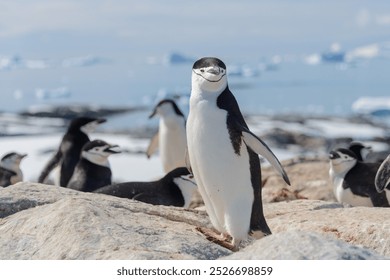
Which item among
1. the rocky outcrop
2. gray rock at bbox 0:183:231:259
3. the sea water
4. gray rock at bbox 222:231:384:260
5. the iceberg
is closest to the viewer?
gray rock at bbox 222:231:384:260

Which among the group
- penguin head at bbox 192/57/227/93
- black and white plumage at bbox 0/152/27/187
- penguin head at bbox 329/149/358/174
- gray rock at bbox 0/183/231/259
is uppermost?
penguin head at bbox 192/57/227/93

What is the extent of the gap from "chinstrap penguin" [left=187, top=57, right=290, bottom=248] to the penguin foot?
0.12 feet

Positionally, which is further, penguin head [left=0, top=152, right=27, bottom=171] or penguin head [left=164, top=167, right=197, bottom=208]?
penguin head [left=0, top=152, right=27, bottom=171]

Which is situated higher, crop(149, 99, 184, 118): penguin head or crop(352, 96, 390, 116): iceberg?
crop(149, 99, 184, 118): penguin head

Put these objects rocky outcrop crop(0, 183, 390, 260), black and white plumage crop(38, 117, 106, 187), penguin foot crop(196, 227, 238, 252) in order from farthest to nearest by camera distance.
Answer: black and white plumage crop(38, 117, 106, 187) → penguin foot crop(196, 227, 238, 252) → rocky outcrop crop(0, 183, 390, 260)

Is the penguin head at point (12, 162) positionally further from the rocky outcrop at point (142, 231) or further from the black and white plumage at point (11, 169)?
the rocky outcrop at point (142, 231)

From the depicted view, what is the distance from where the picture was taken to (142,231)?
13.2 ft

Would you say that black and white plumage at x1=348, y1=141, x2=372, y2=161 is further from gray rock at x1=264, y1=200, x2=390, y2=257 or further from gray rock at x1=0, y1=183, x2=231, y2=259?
gray rock at x1=0, y1=183, x2=231, y2=259

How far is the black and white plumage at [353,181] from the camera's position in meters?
7.89

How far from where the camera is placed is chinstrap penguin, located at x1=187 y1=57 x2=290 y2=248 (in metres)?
4.45

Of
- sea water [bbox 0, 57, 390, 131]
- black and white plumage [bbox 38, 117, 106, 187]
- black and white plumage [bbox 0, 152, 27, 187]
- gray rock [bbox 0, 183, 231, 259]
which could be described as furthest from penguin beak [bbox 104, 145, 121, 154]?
sea water [bbox 0, 57, 390, 131]

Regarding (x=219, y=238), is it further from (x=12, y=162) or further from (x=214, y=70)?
(x=12, y=162)
